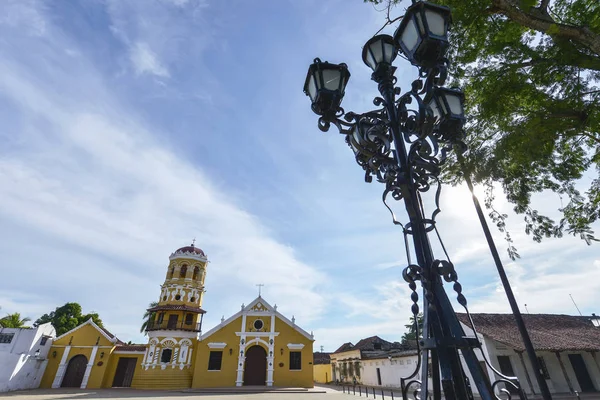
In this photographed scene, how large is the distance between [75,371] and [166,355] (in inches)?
311

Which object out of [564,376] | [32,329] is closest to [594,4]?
[564,376]

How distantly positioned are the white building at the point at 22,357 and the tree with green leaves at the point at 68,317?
8542 millimetres

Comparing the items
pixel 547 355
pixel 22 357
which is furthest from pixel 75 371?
pixel 547 355

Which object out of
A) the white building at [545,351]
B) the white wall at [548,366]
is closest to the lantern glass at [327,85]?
the white building at [545,351]

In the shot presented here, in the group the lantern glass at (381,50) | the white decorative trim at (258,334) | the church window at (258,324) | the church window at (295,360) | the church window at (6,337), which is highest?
the church window at (258,324)

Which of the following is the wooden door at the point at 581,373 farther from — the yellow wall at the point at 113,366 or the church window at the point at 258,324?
the yellow wall at the point at 113,366

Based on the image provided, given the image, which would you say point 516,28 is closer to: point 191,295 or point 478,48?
point 478,48

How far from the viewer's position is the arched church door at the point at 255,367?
72.5 ft

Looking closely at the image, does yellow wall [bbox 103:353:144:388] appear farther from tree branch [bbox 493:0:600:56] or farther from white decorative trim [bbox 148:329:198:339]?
tree branch [bbox 493:0:600:56]

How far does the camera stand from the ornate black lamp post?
1829 millimetres

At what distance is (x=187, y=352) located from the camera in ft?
73.4

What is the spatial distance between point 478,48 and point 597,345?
23221 millimetres

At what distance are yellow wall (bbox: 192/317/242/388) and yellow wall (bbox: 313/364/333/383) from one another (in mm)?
19579

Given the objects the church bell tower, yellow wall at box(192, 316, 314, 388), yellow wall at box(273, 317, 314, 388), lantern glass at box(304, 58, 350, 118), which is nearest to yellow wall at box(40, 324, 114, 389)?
the church bell tower
